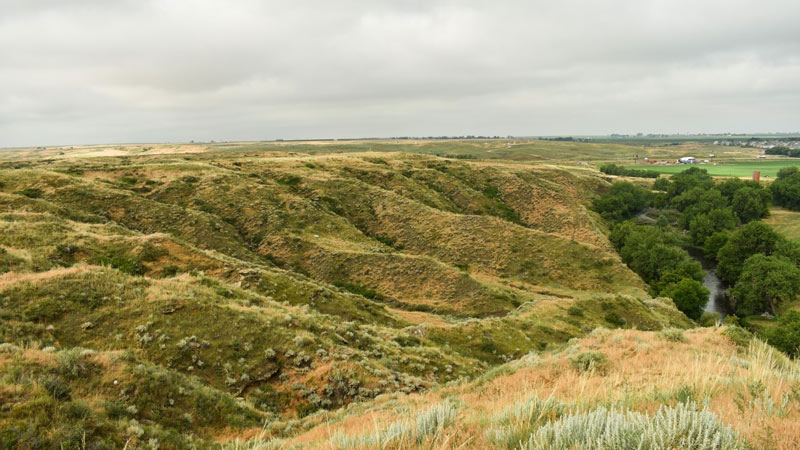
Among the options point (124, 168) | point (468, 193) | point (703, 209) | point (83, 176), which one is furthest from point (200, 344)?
point (703, 209)

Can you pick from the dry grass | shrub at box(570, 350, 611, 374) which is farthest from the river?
shrub at box(570, 350, 611, 374)

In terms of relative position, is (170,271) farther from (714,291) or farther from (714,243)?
(714,243)

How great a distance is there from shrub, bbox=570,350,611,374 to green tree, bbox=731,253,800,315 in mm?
50047

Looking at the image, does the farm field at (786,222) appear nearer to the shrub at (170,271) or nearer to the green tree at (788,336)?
the green tree at (788,336)

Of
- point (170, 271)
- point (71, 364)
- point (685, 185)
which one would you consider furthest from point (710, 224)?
point (71, 364)

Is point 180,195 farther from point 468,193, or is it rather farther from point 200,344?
point 468,193

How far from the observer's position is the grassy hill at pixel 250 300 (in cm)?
991

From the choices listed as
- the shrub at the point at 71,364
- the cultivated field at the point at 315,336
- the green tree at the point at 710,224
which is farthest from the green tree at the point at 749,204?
the shrub at the point at 71,364

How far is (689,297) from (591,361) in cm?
4233

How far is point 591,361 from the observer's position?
10359 millimetres

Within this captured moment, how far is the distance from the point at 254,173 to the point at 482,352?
2098 inches

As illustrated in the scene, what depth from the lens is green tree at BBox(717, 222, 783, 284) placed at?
55.2 m

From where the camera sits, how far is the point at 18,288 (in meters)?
14.7

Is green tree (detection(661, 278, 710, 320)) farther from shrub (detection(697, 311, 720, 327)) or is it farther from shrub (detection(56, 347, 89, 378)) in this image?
shrub (detection(56, 347, 89, 378))
